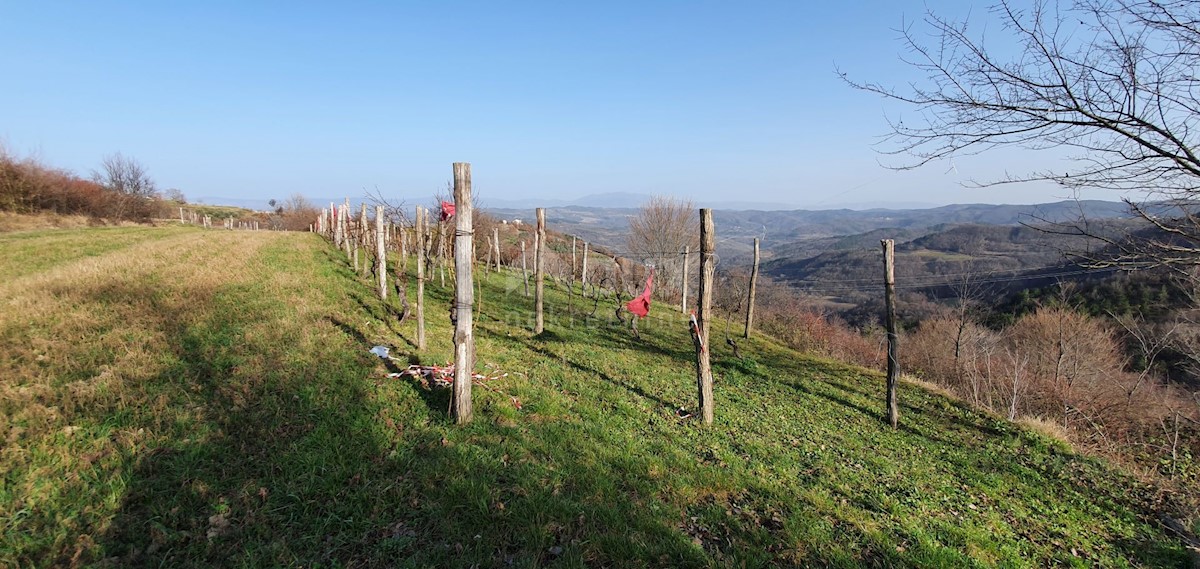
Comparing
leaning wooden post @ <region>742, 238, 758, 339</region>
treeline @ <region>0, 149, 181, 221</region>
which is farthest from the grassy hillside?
treeline @ <region>0, 149, 181, 221</region>

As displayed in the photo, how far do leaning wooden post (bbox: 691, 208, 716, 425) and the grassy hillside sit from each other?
1.51 ft

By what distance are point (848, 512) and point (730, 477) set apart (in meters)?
1.17

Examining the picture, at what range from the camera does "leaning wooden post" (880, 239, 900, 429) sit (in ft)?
25.7

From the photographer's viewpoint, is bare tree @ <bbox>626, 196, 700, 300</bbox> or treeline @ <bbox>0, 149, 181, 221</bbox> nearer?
treeline @ <bbox>0, 149, 181, 221</bbox>

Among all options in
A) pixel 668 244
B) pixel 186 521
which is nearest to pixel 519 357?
pixel 186 521

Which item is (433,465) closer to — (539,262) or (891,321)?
(539,262)

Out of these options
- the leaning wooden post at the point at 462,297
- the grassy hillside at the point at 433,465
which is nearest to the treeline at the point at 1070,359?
the grassy hillside at the point at 433,465

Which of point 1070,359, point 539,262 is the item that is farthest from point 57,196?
point 1070,359

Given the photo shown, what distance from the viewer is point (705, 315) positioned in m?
6.66

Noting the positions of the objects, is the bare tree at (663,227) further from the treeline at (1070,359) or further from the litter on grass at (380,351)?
the litter on grass at (380,351)

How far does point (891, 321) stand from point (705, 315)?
397cm

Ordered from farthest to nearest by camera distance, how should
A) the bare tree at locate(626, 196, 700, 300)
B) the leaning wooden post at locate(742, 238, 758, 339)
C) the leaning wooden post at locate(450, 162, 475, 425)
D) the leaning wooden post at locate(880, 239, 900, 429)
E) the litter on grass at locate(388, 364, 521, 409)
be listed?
the bare tree at locate(626, 196, 700, 300), the leaning wooden post at locate(742, 238, 758, 339), the leaning wooden post at locate(880, 239, 900, 429), the litter on grass at locate(388, 364, 521, 409), the leaning wooden post at locate(450, 162, 475, 425)

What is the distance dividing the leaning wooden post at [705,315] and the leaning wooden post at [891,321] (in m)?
3.51

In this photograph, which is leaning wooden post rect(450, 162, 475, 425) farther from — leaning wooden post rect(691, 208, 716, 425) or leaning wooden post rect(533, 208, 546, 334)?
leaning wooden post rect(533, 208, 546, 334)
